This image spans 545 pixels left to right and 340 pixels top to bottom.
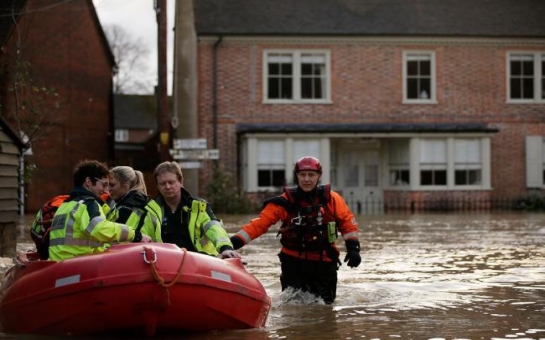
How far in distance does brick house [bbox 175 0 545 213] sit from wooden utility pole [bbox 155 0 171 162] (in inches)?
181

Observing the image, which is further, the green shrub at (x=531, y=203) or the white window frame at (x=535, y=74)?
the white window frame at (x=535, y=74)

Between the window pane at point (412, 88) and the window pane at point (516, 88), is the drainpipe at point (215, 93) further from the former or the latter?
the window pane at point (516, 88)

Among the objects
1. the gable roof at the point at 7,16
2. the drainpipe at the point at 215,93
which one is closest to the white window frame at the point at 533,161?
the drainpipe at the point at 215,93

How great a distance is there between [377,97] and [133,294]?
26491mm

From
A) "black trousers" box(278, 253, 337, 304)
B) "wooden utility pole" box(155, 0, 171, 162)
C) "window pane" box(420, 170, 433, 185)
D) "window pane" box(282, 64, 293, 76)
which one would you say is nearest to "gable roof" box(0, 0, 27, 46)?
"wooden utility pole" box(155, 0, 171, 162)

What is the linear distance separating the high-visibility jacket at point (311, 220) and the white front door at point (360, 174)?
79.3 ft

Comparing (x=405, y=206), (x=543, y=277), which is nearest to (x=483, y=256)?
(x=543, y=277)

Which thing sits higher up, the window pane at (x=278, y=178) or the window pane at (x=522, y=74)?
the window pane at (x=522, y=74)

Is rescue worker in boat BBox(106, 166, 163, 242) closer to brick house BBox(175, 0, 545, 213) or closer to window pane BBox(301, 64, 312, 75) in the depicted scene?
brick house BBox(175, 0, 545, 213)

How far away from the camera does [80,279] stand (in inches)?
321

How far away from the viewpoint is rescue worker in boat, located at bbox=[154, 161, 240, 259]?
29.9 feet

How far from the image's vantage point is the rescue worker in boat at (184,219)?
9.12m

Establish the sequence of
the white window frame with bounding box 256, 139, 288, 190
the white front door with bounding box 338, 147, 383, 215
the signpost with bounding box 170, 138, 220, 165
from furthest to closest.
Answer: the white front door with bounding box 338, 147, 383, 215 → the white window frame with bounding box 256, 139, 288, 190 → the signpost with bounding box 170, 138, 220, 165

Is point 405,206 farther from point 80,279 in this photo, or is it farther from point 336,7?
point 80,279
